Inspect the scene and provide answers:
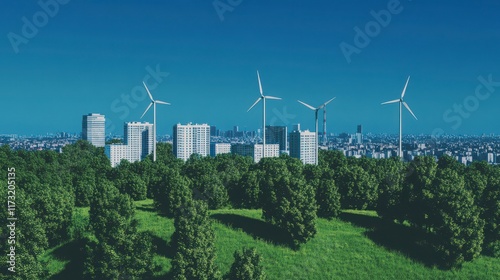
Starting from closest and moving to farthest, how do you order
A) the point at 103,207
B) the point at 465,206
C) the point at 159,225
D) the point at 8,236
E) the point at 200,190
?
the point at 8,236, the point at 103,207, the point at 465,206, the point at 159,225, the point at 200,190

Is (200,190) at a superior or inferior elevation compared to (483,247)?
superior

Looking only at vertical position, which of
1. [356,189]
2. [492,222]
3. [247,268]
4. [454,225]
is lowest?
[247,268]

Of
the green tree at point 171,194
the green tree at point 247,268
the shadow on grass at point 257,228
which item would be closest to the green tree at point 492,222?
the shadow on grass at point 257,228

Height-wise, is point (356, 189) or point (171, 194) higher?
point (356, 189)

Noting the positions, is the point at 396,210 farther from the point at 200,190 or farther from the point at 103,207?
the point at 103,207

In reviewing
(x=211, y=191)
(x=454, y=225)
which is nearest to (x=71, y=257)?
(x=211, y=191)

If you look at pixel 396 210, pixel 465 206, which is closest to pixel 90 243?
pixel 396 210

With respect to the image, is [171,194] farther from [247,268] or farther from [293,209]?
[247,268]
